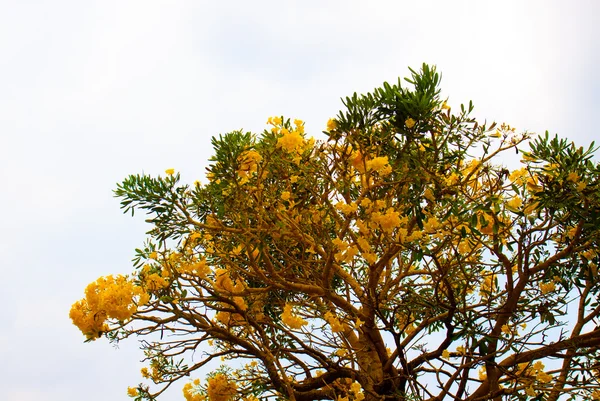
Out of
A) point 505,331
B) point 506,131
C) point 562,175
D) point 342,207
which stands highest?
point 506,131

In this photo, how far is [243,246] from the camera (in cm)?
500

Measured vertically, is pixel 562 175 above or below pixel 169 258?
below

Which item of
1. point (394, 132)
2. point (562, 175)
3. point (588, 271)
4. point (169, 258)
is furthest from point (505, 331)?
point (169, 258)

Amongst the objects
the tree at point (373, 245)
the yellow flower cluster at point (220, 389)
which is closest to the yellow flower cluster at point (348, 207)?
the tree at point (373, 245)

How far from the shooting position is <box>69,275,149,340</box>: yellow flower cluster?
4.55 meters

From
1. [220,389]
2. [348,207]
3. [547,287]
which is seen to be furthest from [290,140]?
[220,389]

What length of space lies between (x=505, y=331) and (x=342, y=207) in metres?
2.71

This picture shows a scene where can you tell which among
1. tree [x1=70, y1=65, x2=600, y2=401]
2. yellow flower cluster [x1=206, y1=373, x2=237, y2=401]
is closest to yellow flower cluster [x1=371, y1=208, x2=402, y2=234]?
tree [x1=70, y1=65, x2=600, y2=401]

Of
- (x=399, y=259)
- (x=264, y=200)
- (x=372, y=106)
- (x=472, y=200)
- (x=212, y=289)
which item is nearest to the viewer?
(x=472, y=200)

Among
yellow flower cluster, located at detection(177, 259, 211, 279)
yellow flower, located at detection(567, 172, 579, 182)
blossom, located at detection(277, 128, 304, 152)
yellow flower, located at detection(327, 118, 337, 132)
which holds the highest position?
yellow flower, located at detection(327, 118, 337, 132)

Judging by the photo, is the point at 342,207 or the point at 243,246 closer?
the point at 342,207

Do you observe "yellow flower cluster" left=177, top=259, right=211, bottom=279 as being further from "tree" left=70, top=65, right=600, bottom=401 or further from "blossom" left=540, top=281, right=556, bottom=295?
"blossom" left=540, top=281, right=556, bottom=295

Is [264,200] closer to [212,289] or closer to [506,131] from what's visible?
[212,289]

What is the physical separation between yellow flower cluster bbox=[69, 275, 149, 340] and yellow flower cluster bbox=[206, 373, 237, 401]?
187cm
